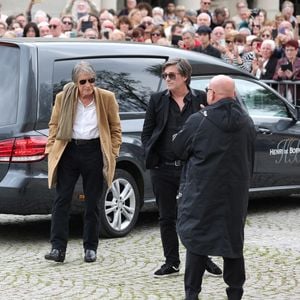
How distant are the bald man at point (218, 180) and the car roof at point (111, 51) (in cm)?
325

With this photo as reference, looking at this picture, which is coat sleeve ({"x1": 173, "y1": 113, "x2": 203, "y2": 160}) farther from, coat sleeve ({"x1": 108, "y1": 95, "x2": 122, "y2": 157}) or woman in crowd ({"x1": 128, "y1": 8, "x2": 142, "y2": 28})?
woman in crowd ({"x1": 128, "y1": 8, "x2": 142, "y2": 28})

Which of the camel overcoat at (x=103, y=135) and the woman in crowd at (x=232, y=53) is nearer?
the camel overcoat at (x=103, y=135)

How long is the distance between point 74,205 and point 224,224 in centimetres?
323

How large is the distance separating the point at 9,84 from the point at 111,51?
1.20 m

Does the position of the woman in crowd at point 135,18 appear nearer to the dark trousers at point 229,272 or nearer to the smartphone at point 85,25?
the smartphone at point 85,25

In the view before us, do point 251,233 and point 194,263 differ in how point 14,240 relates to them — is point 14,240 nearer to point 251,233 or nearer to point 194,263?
A: point 251,233

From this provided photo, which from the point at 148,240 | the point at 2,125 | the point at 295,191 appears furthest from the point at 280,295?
the point at 295,191

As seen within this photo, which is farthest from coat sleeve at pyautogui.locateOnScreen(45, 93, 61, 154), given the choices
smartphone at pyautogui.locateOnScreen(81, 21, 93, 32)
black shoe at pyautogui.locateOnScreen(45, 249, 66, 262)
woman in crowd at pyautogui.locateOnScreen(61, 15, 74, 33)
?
woman in crowd at pyautogui.locateOnScreen(61, 15, 74, 33)

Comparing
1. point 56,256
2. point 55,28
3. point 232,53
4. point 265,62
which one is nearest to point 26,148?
point 56,256

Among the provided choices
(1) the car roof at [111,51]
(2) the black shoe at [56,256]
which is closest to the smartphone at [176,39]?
(1) the car roof at [111,51]

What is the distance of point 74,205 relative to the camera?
34.1 feet

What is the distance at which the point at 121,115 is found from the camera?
10.9m

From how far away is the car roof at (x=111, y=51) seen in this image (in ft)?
34.4

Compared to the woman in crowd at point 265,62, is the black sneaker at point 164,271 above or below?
below
